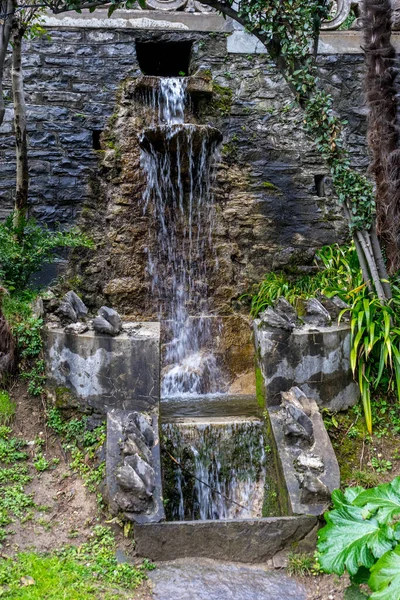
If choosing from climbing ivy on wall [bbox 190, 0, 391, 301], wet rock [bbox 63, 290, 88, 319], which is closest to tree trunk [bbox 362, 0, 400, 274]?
climbing ivy on wall [bbox 190, 0, 391, 301]

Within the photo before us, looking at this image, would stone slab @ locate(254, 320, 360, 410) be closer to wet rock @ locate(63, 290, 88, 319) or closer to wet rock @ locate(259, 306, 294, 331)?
wet rock @ locate(259, 306, 294, 331)

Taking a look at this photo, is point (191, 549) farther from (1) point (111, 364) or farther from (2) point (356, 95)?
(2) point (356, 95)

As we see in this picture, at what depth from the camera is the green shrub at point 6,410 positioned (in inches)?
158

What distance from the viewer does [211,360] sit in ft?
18.0

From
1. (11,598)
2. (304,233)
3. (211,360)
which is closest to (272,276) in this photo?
Result: (304,233)

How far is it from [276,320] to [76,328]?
1.36 metres

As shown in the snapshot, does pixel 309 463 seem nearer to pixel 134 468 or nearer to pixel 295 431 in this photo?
pixel 295 431

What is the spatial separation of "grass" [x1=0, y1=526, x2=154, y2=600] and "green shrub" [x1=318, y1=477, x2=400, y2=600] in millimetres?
1223

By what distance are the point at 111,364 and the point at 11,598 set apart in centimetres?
159

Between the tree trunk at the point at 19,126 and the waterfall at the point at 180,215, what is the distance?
1143mm

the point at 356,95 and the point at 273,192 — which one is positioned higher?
the point at 356,95

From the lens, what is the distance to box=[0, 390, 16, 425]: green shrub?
402 centimetres

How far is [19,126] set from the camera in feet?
18.2

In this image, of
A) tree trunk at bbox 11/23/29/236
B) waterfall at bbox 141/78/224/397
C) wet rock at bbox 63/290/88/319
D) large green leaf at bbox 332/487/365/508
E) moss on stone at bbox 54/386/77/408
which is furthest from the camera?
waterfall at bbox 141/78/224/397
